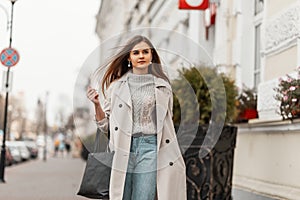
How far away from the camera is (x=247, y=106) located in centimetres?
1031

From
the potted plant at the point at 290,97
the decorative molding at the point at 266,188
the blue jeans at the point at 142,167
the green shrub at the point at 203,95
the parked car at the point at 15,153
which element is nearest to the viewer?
the blue jeans at the point at 142,167

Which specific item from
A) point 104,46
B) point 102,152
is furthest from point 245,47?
point 102,152

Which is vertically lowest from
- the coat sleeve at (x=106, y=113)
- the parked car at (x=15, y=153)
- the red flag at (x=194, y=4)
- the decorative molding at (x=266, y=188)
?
the parked car at (x=15, y=153)

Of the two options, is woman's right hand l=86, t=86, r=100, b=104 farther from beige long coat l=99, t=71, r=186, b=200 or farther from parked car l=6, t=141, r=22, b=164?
parked car l=6, t=141, r=22, b=164

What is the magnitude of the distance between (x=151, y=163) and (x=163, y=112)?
0.41 metres

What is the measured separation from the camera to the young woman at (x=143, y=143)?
5.53 meters

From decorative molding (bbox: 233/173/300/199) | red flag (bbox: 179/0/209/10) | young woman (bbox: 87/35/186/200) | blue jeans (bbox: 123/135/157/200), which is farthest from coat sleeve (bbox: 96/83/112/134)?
red flag (bbox: 179/0/209/10)

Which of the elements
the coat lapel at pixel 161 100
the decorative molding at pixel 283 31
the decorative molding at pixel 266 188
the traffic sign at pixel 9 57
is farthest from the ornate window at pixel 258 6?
the traffic sign at pixel 9 57

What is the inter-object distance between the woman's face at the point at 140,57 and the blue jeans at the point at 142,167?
0.59 m

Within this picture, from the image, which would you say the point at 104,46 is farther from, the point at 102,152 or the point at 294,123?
the point at 294,123

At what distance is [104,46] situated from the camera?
6625 millimetres

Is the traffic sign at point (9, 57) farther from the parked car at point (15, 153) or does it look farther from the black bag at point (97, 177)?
the parked car at point (15, 153)

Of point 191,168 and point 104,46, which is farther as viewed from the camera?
point 191,168

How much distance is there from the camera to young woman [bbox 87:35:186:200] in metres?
5.53
